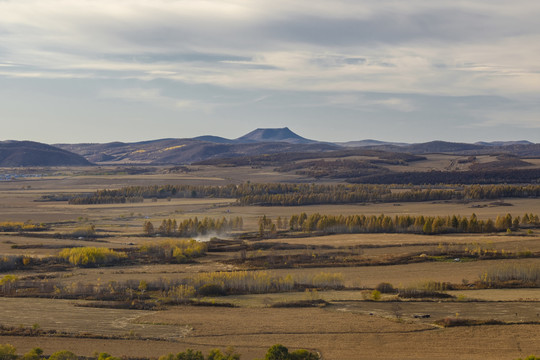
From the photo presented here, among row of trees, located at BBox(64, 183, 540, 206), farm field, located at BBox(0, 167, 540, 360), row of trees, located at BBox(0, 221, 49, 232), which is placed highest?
row of trees, located at BBox(64, 183, 540, 206)

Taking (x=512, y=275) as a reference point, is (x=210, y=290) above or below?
below

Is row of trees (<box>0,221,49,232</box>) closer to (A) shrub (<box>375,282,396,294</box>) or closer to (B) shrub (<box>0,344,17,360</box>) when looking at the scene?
(A) shrub (<box>375,282,396,294</box>)

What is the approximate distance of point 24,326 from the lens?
50.5 meters

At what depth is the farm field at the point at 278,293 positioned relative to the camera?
154 feet

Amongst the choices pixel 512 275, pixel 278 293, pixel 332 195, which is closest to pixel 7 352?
pixel 278 293

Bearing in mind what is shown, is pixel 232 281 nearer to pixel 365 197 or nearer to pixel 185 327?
pixel 185 327

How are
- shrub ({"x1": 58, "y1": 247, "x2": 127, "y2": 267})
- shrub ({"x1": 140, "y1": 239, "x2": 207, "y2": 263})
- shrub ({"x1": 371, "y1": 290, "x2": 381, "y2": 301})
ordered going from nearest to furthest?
shrub ({"x1": 371, "y1": 290, "x2": 381, "y2": 301})
shrub ({"x1": 58, "y1": 247, "x2": 127, "y2": 267})
shrub ({"x1": 140, "y1": 239, "x2": 207, "y2": 263})

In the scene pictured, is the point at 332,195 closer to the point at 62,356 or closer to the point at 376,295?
the point at 376,295

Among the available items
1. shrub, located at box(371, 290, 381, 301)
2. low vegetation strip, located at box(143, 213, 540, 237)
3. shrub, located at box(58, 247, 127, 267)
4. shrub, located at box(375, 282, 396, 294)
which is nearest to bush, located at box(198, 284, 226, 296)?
shrub, located at box(371, 290, 381, 301)

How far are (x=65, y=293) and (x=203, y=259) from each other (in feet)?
Answer: 90.2

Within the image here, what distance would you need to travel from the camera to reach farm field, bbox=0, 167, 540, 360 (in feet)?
154

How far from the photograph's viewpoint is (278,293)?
6488 cm

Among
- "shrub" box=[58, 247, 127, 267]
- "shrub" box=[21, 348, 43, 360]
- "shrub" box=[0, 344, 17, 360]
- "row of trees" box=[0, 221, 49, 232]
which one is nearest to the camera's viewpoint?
"shrub" box=[21, 348, 43, 360]

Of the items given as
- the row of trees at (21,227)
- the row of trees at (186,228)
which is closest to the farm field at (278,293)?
the row of trees at (186,228)
